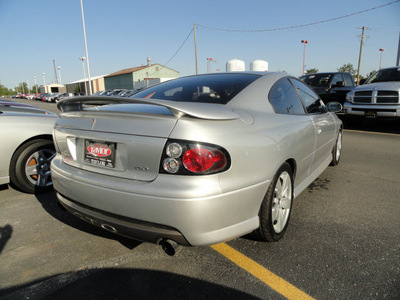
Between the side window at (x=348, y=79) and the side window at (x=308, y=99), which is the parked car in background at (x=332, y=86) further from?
the side window at (x=308, y=99)

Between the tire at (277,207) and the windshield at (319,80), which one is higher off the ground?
the windshield at (319,80)

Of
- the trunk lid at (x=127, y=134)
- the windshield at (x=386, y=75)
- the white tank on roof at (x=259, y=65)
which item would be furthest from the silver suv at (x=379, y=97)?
the white tank on roof at (x=259, y=65)

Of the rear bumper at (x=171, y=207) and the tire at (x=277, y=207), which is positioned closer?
the rear bumper at (x=171, y=207)

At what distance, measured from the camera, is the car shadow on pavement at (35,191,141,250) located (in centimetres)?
246

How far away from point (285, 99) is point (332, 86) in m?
9.46

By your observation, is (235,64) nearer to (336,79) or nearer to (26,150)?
(336,79)

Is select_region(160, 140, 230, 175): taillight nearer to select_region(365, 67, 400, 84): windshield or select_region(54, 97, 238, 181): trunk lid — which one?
select_region(54, 97, 238, 181): trunk lid

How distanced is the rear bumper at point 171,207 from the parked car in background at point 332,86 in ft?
33.5

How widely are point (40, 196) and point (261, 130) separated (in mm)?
2934

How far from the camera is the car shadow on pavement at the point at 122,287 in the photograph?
72.2 inches

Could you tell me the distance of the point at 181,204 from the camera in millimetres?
1700

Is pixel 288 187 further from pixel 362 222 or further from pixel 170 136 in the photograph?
pixel 170 136

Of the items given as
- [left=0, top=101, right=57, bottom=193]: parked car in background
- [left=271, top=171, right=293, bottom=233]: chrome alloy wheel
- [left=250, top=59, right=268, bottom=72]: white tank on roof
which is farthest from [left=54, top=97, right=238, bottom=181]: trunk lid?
[left=250, top=59, right=268, bottom=72]: white tank on roof

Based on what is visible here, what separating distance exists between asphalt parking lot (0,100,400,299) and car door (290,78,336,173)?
0.62 metres
